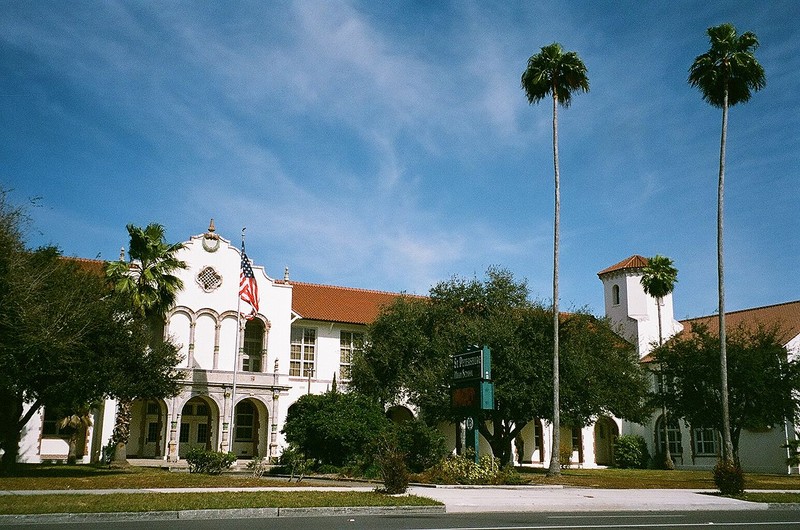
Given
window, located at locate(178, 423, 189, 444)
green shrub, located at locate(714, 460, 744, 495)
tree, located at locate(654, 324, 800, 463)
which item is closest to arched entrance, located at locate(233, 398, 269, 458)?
window, located at locate(178, 423, 189, 444)

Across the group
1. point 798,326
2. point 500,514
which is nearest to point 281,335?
point 500,514

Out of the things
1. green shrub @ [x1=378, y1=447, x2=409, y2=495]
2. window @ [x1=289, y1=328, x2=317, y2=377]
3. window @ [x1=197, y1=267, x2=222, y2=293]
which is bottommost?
green shrub @ [x1=378, y1=447, x2=409, y2=495]

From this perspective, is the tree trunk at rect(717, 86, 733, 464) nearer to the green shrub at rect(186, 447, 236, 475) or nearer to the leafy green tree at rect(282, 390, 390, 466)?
the leafy green tree at rect(282, 390, 390, 466)

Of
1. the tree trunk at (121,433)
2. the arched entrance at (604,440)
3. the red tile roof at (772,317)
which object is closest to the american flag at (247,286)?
the tree trunk at (121,433)

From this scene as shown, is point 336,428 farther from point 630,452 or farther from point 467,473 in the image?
point 630,452

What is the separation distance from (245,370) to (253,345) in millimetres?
1747

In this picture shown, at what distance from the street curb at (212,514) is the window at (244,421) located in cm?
2903

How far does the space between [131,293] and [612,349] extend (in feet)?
81.7

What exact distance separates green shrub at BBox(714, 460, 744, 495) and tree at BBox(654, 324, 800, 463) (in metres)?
14.4

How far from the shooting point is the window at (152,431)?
4084cm

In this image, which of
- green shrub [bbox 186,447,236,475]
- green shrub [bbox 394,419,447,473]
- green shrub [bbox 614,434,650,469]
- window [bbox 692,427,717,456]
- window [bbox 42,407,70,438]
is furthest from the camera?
green shrub [bbox 614,434,650,469]

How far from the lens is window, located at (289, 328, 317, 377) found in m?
44.3

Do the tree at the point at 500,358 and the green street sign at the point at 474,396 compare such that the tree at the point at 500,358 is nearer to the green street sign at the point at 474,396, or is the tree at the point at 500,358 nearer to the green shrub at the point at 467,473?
the green street sign at the point at 474,396

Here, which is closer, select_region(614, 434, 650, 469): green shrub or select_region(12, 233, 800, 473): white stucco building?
select_region(12, 233, 800, 473): white stucco building
